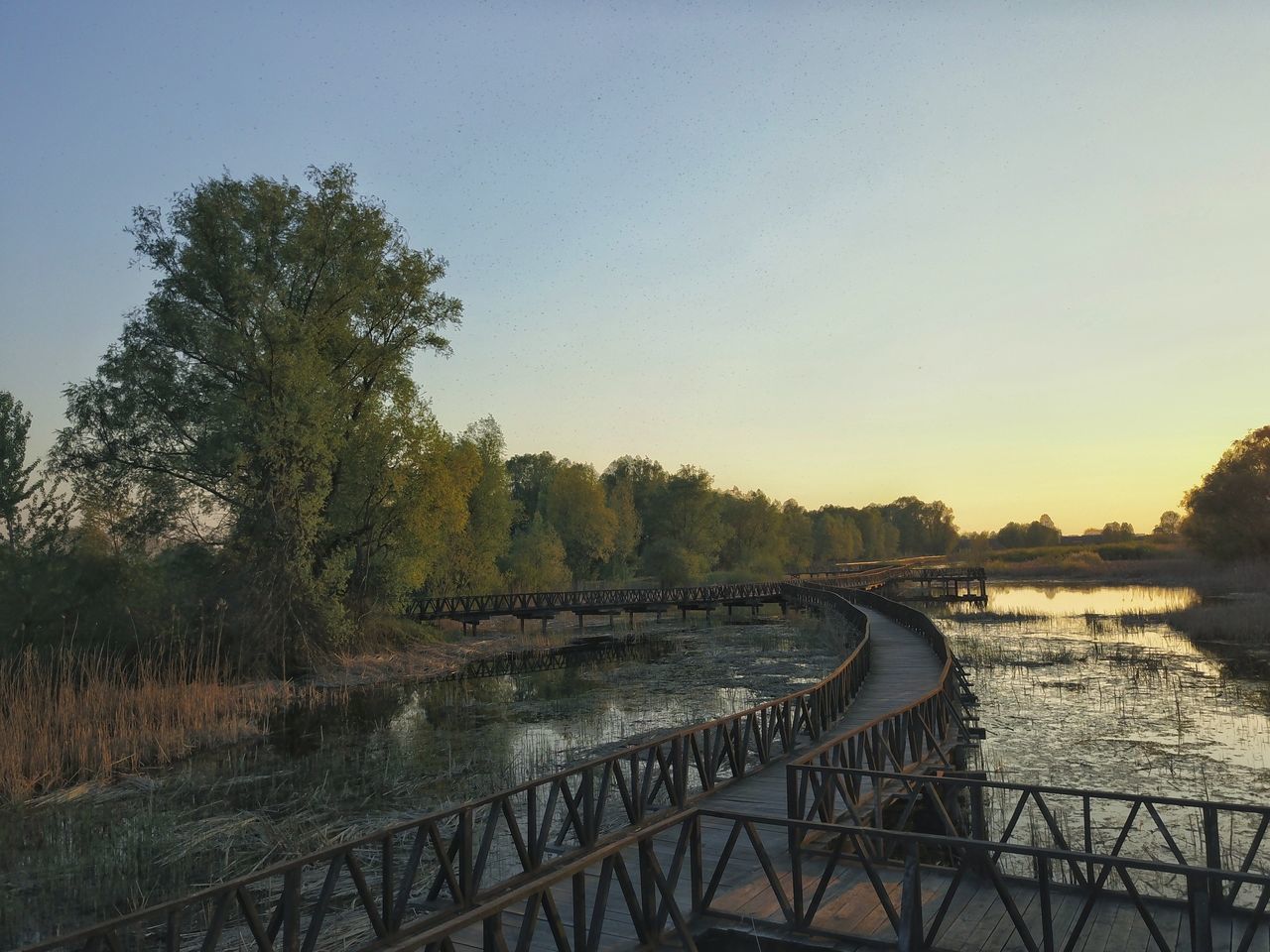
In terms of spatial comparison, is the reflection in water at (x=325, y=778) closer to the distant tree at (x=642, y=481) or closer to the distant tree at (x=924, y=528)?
the distant tree at (x=642, y=481)

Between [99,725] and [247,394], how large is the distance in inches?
571

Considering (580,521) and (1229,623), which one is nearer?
(1229,623)

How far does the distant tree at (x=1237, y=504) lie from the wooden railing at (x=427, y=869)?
56500 millimetres

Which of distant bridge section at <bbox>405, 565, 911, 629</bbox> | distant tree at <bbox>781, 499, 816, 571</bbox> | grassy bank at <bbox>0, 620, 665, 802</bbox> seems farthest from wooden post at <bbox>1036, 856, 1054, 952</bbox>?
distant tree at <bbox>781, 499, 816, 571</bbox>

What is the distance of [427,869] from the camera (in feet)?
36.0

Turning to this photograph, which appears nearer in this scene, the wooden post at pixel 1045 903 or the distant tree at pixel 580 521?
the wooden post at pixel 1045 903

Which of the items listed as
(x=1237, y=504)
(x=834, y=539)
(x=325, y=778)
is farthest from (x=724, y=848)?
(x=834, y=539)

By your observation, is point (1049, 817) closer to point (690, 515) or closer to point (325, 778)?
point (325, 778)

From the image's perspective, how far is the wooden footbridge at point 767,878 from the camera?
6418mm

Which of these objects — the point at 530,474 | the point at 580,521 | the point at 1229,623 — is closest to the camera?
the point at 1229,623

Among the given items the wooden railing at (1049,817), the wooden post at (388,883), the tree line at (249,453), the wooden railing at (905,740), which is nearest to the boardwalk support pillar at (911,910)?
the wooden railing at (1049,817)

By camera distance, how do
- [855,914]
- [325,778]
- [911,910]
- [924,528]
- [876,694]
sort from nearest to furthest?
1. [911,910]
2. [855,914]
3. [325,778]
4. [876,694]
5. [924,528]

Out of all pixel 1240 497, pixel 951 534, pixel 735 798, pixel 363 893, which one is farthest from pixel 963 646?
pixel 951 534

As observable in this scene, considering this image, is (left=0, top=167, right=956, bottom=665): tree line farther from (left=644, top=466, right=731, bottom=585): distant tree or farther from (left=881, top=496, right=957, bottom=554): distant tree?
(left=881, top=496, right=957, bottom=554): distant tree
